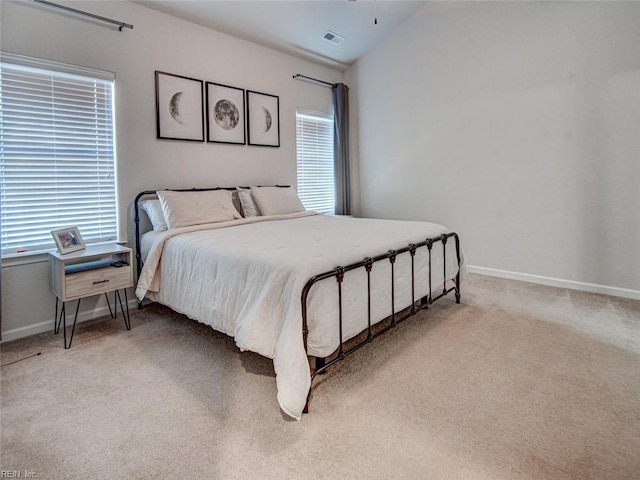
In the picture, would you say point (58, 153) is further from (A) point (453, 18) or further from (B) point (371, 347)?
(A) point (453, 18)

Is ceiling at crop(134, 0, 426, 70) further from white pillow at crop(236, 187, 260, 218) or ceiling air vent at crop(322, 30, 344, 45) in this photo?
white pillow at crop(236, 187, 260, 218)

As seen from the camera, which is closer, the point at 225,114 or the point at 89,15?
the point at 89,15

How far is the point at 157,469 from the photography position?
148cm

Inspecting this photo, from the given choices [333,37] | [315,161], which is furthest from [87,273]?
[333,37]

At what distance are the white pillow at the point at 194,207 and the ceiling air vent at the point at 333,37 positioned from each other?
2.40m

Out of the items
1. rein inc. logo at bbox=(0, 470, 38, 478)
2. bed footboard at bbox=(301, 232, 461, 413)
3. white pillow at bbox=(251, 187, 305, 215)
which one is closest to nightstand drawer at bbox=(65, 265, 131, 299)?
rein inc. logo at bbox=(0, 470, 38, 478)

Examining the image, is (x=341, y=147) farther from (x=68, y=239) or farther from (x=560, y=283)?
(x=68, y=239)

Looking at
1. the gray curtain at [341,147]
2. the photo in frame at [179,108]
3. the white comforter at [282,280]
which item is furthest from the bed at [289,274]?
the gray curtain at [341,147]

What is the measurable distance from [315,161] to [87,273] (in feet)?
10.7

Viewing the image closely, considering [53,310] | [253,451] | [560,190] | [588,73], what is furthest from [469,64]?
[53,310]

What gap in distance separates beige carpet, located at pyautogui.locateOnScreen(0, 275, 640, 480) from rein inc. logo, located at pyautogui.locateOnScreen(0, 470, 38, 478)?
0.11 ft

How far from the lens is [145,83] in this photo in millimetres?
3414

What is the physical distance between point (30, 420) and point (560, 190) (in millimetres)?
4487

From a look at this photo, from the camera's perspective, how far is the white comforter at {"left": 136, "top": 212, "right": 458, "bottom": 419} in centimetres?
187
